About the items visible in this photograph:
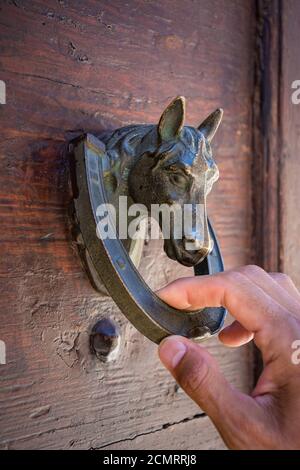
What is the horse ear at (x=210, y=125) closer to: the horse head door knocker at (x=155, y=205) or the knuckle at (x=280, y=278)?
the horse head door knocker at (x=155, y=205)

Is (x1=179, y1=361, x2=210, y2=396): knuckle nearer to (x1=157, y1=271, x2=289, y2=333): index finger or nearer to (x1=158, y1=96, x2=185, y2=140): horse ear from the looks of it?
(x1=157, y1=271, x2=289, y2=333): index finger

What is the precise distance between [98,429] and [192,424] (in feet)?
0.59

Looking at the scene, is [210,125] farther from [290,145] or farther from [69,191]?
[290,145]

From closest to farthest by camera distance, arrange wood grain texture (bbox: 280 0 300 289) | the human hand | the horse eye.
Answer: the human hand, the horse eye, wood grain texture (bbox: 280 0 300 289)

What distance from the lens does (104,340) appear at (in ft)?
2.27

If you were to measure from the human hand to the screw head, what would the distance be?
121mm

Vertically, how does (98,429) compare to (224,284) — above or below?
below

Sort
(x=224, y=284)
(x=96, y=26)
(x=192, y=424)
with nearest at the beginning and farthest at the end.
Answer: (x=224, y=284)
(x=96, y=26)
(x=192, y=424)

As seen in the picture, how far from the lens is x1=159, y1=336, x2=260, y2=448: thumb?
1.63ft

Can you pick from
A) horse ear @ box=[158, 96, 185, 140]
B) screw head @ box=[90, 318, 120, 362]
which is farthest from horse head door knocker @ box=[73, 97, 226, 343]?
screw head @ box=[90, 318, 120, 362]

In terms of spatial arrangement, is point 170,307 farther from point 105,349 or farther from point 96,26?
point 96,26

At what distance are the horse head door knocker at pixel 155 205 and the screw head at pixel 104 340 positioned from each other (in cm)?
12

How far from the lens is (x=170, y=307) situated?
604 millimetres
